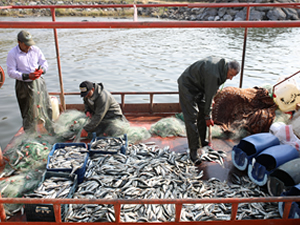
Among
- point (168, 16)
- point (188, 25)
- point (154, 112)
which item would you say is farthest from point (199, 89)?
point (168, 16)

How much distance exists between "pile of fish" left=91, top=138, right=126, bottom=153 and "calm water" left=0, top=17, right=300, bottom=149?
5.07 metres

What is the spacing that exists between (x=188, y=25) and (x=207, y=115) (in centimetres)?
226

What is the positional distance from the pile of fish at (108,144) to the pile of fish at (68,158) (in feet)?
0.87

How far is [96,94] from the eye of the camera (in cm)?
569

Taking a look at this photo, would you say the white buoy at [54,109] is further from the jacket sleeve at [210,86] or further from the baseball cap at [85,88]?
the jacket sleeve at [210,86]

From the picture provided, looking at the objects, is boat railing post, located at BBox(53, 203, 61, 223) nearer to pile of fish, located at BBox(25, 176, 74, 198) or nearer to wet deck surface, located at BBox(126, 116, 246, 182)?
pile of fish, located at BBox(25, 176, 74, 198)

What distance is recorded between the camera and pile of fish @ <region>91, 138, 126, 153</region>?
5.15m

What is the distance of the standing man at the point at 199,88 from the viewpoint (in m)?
4.50

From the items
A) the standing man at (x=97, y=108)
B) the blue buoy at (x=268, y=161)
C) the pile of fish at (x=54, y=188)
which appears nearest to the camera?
the pile of fish at (x=54, y=188)

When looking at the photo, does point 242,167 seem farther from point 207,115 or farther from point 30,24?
point 30,24

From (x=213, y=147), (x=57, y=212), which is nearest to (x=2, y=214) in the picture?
(x=57, y=212)

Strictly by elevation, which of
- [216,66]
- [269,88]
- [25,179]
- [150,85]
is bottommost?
[150,85]

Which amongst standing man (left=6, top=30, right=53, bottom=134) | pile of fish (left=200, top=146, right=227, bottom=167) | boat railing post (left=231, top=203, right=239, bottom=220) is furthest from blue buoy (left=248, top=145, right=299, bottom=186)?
standing man (left=6, top=30, right=53, bottom=134)

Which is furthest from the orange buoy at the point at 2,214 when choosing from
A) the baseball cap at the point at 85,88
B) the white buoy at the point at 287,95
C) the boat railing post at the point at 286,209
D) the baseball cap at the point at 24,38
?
the white buoy at the point at 287,95
